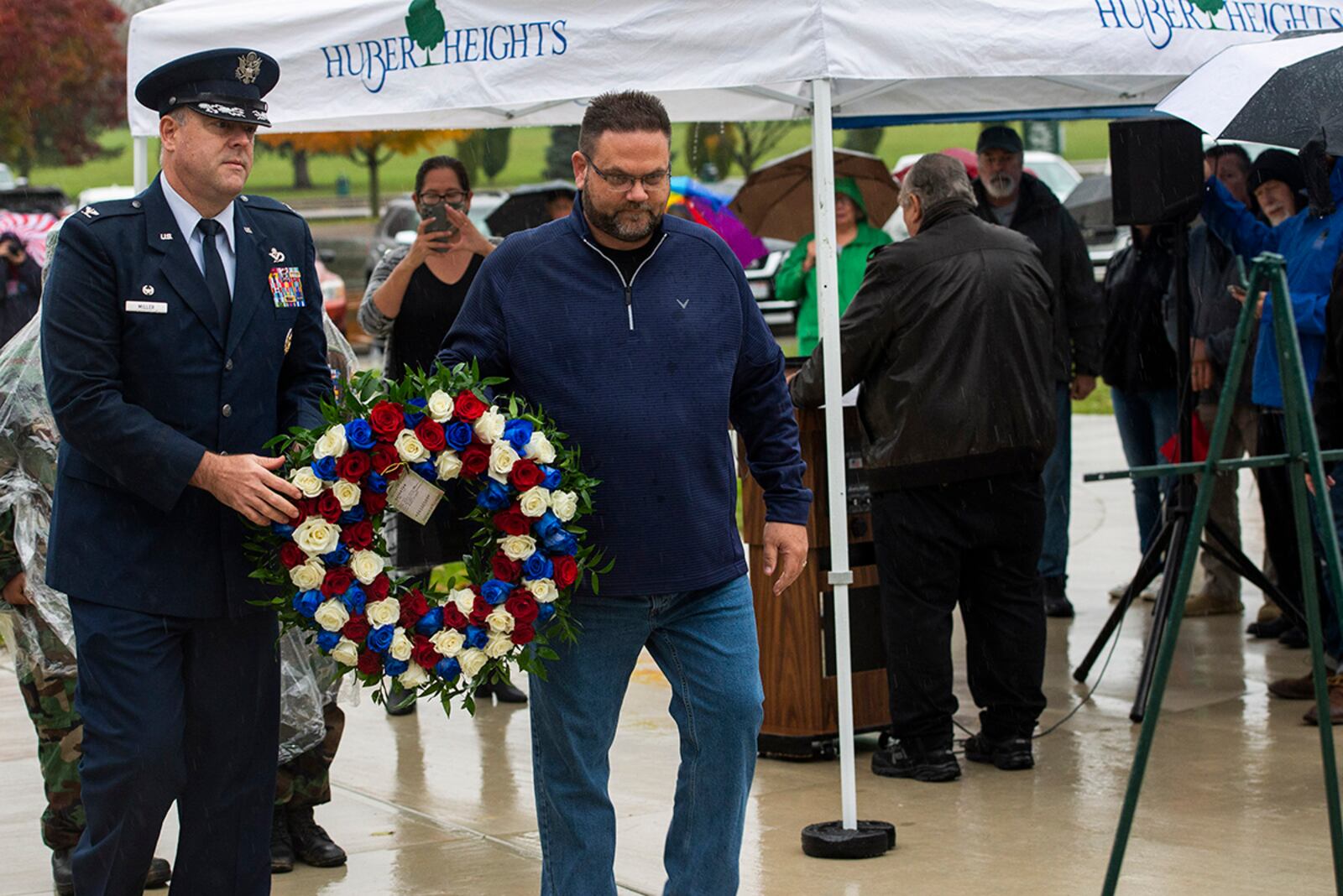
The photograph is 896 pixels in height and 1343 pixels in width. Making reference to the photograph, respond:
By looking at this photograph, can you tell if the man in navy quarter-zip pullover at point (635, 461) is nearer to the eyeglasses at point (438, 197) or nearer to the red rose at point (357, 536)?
the red rose at point (357, 536)

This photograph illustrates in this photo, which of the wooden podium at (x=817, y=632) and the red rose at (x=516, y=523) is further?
the wooden podium at (x=817, y=632)

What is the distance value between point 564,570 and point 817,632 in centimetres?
285

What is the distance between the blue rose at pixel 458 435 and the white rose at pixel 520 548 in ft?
0.78

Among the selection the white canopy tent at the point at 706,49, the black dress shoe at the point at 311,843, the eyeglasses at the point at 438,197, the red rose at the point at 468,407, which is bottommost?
the black dress shoe at the point at 311,843

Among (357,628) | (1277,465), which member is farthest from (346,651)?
(1277,465)

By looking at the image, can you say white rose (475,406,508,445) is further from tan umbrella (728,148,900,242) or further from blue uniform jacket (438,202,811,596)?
tan umbrella (728,148,900,242)

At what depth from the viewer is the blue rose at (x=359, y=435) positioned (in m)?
4.00

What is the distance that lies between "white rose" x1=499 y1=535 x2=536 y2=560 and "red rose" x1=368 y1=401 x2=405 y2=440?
35 centimetres

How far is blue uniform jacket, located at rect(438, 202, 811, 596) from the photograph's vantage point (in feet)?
13.8

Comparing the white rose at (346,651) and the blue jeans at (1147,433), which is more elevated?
the blue jeans at (1147,433)

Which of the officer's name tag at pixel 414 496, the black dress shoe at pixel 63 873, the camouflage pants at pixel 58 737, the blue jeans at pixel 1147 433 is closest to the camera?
the officer's name tag at pixel 414 496

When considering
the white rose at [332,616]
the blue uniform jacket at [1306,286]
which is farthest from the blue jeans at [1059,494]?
the white rose at [332,616]

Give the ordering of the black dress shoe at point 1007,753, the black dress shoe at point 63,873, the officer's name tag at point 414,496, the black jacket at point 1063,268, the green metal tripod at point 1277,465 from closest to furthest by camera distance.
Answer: the green metal tripod at point 1277,465, the officer's name tag at point 414,496, the black dress shoe at point 63,873, the black dress shoe at point 1007,753, the black jacket at point 1063,268

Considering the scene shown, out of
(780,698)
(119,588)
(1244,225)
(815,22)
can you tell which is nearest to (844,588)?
(780,698)
